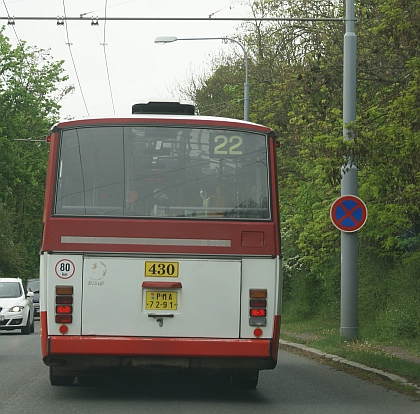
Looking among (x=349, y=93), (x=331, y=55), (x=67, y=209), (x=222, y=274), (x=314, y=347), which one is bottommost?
(x=314, y=347)

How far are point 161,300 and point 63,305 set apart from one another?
3.47ft

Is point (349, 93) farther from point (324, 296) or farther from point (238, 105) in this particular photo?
point (238, 105)

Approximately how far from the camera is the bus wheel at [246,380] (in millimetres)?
12000

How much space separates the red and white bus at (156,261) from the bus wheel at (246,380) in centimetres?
66

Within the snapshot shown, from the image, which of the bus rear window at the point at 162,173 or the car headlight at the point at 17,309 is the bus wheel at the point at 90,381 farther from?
the car headlight at the point at 17,309

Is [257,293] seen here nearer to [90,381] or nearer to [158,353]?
[158,353]

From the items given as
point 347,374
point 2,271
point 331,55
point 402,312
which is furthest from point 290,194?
point 2,271

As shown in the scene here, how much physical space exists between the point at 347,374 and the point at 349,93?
617 cm

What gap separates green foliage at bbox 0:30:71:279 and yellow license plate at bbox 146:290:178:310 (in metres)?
45.0

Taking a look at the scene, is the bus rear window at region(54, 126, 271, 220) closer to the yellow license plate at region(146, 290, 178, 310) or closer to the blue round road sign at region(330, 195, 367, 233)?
the yellow license plate at region(146, 290, 178, 310)

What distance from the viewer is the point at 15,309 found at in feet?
88.5

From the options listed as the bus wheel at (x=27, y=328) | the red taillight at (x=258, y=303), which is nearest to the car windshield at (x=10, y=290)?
the bus wheel at (x=27, y=328)

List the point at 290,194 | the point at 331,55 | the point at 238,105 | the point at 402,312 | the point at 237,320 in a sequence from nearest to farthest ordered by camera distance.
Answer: the point at 237,320, the point at 402,312, the point at 331,55, the point at 290,194, the point at 238,105

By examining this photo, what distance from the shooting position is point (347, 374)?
48.6 ft
